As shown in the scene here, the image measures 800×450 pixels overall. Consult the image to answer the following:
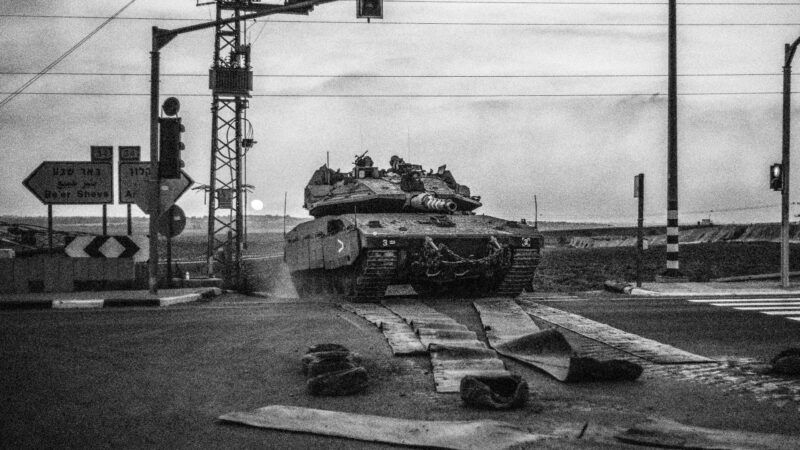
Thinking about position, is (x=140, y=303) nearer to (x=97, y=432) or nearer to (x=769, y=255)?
(x=97, y=432)

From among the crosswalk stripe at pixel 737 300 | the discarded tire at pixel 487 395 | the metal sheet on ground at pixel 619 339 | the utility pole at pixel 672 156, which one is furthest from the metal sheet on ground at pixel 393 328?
the utility pole at pixel 672 156

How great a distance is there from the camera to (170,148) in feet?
54.4

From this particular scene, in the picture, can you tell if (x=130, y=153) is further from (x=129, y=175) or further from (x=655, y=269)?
(x=655, y=269)

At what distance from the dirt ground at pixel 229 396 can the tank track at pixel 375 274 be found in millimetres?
4436

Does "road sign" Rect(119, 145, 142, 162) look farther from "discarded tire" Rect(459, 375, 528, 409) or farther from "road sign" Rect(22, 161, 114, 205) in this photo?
"discarded tire" Rect(459, 375, 528, 409)

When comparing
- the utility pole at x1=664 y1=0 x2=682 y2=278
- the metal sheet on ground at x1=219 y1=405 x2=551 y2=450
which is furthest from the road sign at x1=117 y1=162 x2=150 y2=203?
the metal sheet on ground at x1=219 y1=405 x2=551 y2=450

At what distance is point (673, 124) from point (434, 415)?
16.6 meters

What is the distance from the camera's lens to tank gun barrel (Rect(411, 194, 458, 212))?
16469mm

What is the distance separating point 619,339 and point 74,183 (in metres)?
13.0

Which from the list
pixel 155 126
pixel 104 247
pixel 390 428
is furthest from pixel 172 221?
pixel 390 428

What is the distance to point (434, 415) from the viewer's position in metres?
5.51

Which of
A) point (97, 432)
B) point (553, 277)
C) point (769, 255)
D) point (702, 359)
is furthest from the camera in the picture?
point (769, 255)

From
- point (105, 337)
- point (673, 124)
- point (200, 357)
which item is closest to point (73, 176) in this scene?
point (105, 337)

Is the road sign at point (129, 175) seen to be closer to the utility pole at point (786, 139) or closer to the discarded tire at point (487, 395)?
the utility pole at point (786, 139)
